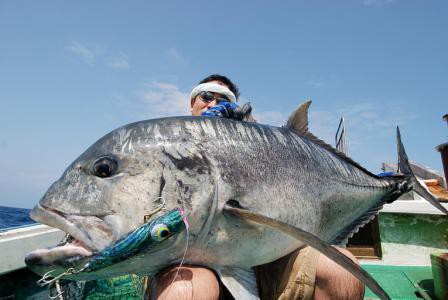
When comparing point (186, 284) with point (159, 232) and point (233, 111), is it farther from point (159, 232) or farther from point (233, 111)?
point (233, 111)

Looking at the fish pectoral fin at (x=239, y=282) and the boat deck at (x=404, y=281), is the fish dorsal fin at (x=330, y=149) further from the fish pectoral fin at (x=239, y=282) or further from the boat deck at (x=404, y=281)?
the boat deck at (x=404, y=281)

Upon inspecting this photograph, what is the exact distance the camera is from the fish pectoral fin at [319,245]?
129cm

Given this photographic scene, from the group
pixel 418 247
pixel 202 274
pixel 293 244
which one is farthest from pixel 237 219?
pixel 418 247

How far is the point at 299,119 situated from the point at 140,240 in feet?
4.96

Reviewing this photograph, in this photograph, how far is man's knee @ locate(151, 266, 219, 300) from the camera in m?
1.44

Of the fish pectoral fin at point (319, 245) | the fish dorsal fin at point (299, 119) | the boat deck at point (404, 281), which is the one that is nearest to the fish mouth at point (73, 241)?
the fish pectoral fin at point (319, 245)

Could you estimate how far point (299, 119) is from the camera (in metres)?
2.30

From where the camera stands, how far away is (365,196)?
2.38 m

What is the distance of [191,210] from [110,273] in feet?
1.43

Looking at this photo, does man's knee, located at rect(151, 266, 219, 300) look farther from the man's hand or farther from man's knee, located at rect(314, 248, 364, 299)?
the man's hand

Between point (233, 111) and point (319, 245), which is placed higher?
point (233, 111)

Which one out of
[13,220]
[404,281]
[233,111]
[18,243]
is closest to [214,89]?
[233,111]

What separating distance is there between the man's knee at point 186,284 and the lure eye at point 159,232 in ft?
0.92

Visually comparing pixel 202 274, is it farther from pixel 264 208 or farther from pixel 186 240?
pixel 264 208
